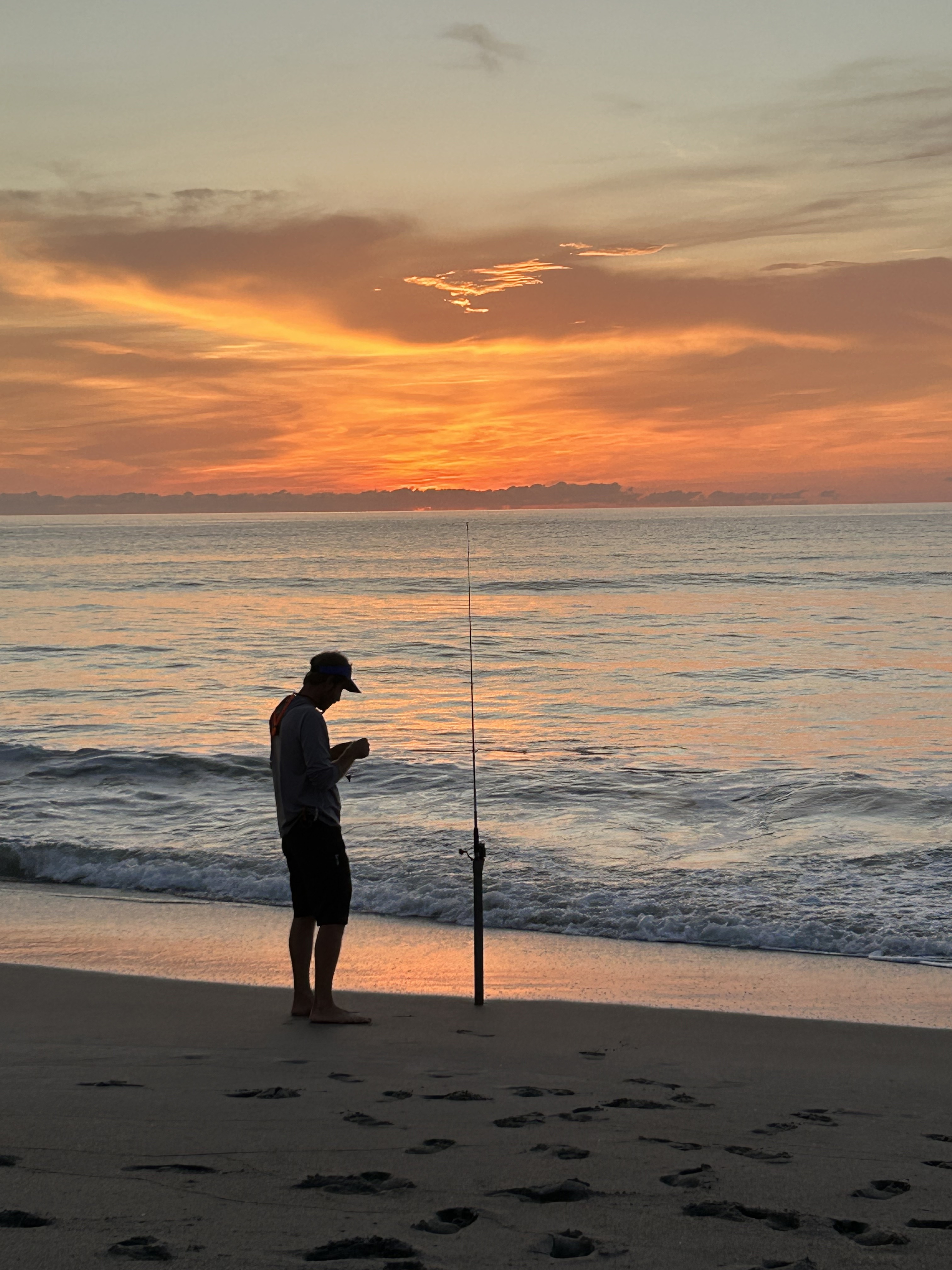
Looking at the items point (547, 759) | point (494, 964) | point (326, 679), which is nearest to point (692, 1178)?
point (326, 679)

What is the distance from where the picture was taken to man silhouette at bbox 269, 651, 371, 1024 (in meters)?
4.93

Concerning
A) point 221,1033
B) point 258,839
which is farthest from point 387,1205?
point 258,839

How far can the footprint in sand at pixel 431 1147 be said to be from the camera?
3.49 metres

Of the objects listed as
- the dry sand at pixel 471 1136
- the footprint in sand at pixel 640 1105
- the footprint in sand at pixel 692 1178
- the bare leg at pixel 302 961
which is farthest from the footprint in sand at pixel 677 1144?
the bare leg at pixel 302 961

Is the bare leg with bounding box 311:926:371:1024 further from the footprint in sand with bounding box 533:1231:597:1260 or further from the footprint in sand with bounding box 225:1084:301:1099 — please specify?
the footprint in sand with bounding box 533:1231:597:1260

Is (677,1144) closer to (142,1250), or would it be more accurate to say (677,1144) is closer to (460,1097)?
(460,1097)

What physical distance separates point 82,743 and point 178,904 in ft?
23.8

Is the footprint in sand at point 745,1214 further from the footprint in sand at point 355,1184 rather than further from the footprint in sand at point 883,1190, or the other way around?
the footprint in sand at point 355,1184

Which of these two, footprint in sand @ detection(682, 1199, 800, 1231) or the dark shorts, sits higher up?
the dark shorts

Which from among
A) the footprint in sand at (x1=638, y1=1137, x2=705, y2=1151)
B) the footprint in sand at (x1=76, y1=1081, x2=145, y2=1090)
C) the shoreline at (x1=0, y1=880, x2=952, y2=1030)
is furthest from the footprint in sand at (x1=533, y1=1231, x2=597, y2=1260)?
the shoreline at (x1=0, y1=880, x2=952, y2=1030)

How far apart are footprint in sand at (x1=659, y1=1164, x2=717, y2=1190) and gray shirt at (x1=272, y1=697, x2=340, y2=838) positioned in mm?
2073

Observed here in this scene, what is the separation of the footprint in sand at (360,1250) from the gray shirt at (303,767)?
2.21m

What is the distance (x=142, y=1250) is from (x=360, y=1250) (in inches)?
20.2

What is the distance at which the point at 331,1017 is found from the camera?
202 inches
